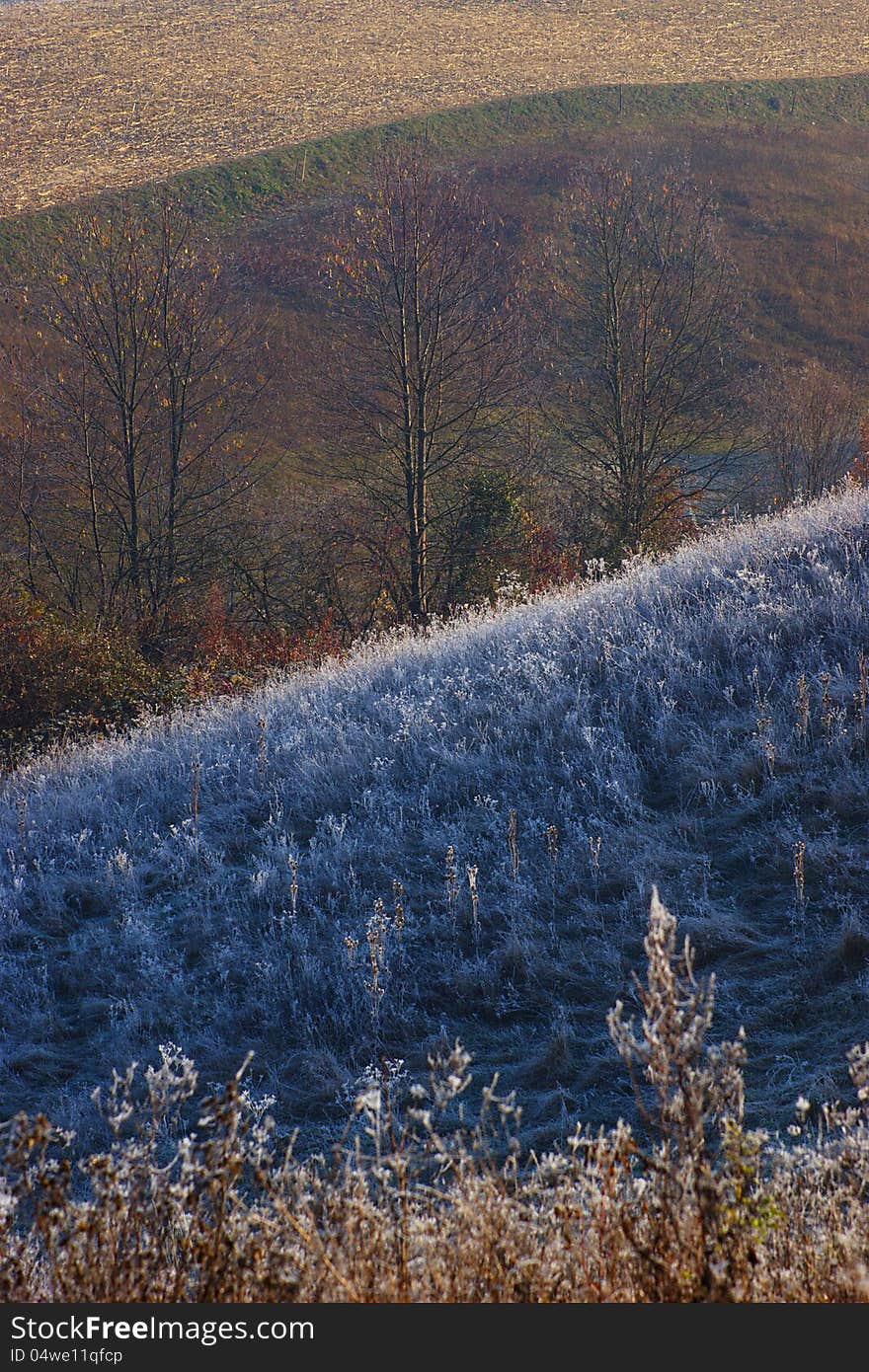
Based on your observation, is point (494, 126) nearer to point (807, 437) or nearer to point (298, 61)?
point (298, 61)

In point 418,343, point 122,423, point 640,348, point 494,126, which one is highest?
point 494,126

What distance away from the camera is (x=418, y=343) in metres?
20.2

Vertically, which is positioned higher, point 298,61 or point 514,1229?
point 298,61

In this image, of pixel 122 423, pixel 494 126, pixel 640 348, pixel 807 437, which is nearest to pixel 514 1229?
pixel 122 423

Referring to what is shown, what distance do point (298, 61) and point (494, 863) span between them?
58547mm

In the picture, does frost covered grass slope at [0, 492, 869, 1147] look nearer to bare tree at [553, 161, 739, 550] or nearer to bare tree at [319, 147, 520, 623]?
bare tree at [319, 147, 520, 623]

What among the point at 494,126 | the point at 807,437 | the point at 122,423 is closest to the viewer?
the point at 122,423

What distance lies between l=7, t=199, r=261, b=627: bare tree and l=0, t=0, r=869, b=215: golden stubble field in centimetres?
1858

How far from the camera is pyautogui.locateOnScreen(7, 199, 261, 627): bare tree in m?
19.6

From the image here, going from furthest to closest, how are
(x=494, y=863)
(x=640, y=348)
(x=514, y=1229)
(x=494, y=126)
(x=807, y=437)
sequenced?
(x=494, y=126) → (x=807, y=437) → (x=640, y=348) → (x=494, y=863) → (x=514, y=1229)

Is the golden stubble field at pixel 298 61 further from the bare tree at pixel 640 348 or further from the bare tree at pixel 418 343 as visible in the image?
the bare tree at pixel 640 348

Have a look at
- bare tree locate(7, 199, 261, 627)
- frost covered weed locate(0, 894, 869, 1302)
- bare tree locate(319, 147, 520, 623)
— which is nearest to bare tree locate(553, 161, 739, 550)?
bare tree locate(319, 147, 520, 623)

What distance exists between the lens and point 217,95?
4841 cm

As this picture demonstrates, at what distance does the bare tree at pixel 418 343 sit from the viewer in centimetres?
1973
